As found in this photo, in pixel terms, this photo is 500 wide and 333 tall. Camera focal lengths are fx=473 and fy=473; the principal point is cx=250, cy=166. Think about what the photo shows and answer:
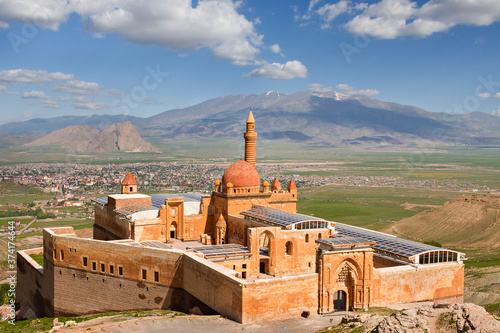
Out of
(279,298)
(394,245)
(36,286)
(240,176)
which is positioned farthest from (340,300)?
(36,286)

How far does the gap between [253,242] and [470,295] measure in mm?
20974

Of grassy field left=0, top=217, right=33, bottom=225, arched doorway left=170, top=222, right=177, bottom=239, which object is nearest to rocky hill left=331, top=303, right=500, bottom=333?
arched doorway left=170, top=222, right=177, bottom=239

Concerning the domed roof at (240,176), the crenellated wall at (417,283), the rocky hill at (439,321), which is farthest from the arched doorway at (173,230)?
the rocky hill at (439,321)

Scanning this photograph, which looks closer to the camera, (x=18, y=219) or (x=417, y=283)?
(x=417, y=283)

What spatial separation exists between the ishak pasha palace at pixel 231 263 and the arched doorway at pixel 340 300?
0.21ft

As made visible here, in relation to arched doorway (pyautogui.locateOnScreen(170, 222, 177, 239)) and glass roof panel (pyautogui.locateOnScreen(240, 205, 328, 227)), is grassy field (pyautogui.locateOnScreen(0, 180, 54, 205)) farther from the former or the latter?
glass roof panel (pyautogui.locateOnScreen(240, 205, 328, 227))

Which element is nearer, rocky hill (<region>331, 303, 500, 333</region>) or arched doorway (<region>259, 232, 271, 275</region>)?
rocky hill (<region>331, 303, 500, 333</region>)

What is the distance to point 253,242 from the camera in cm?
3531

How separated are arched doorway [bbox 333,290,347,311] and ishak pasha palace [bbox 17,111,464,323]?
2.5 inches

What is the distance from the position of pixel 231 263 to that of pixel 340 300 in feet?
26.9

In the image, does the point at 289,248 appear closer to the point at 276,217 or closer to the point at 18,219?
the point at 276,217

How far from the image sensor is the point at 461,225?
254ft

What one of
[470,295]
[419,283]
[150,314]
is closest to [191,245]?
[150,314]

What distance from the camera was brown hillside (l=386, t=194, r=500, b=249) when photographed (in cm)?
7075
